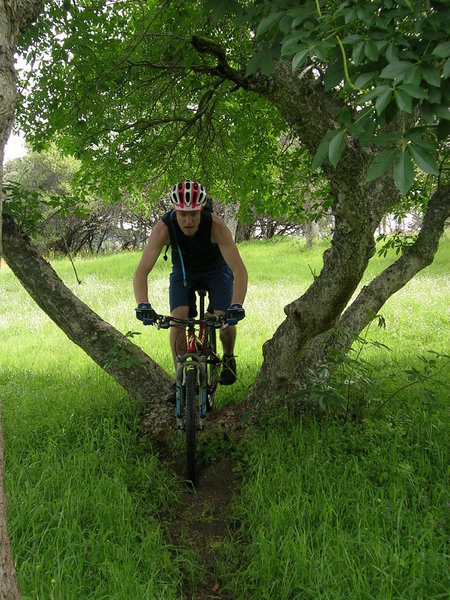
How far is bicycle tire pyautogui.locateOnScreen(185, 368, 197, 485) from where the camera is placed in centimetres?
401

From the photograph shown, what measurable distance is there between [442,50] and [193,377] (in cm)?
314

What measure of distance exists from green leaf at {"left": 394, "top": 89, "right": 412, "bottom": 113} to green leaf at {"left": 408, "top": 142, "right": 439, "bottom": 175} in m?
0.10

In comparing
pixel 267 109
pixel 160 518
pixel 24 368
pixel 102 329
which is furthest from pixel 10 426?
pixel 267 109

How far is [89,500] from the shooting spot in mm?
3445

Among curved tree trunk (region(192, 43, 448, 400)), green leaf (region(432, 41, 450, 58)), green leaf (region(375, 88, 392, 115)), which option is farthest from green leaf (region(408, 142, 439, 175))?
curved tree trunk (region(192, 43, 448, 400))

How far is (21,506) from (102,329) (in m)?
2.12

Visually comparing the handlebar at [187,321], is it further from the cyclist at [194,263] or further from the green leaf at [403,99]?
the green leaf at [403,99]

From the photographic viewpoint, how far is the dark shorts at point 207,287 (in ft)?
15.8

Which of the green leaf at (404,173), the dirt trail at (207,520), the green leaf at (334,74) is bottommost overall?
the dirt trail at (207,520)

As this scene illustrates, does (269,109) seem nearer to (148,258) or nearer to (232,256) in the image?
(232,256)

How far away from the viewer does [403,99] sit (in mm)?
1354

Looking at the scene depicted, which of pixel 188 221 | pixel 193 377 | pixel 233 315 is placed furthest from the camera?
pixel 188 221

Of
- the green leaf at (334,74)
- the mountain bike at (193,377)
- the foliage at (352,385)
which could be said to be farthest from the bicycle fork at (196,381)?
the green leaf at (334,74)


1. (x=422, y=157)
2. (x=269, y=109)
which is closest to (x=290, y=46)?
(x=422, y=157)
